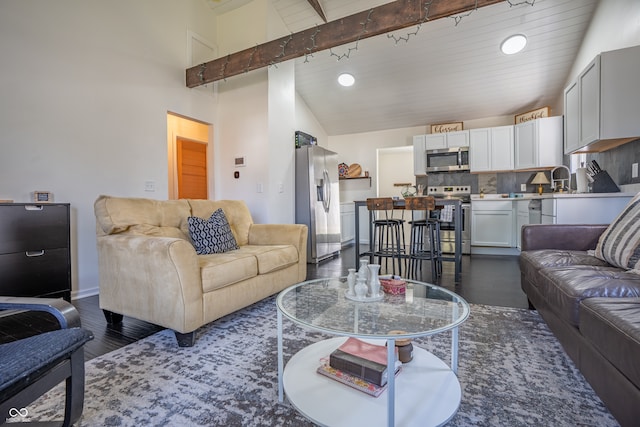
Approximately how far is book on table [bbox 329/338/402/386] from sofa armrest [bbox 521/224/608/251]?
5.57 feet

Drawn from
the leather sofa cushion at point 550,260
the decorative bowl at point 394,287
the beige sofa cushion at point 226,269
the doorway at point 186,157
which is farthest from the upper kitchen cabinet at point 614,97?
the doorway at point 186,157

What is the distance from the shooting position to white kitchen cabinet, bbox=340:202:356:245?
5656mm

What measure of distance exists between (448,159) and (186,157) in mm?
4889

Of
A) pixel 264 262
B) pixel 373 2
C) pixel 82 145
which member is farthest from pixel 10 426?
pixel 373 2

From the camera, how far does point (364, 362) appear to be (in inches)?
47.4

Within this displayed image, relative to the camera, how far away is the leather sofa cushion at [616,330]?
0.91m

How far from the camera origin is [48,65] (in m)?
2.75

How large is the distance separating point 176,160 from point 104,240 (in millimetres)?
3895

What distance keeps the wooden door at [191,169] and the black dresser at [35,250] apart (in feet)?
10.2

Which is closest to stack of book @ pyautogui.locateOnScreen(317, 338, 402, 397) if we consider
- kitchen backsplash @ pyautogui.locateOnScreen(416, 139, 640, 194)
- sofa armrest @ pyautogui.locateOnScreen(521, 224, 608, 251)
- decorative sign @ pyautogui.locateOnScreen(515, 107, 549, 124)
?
sofa armrest @ pyautogui.locateOnScreen(521, 224, 608, 251)

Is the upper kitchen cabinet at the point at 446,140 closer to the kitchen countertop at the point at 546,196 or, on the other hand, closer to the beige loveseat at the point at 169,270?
the kitchen countertop at the point at 546,196

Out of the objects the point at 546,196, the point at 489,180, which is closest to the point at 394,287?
the point at 546,196

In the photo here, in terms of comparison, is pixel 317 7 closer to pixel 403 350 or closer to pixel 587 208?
pixel 587 208

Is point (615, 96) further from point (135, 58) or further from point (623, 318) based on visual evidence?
point (135, 58)
